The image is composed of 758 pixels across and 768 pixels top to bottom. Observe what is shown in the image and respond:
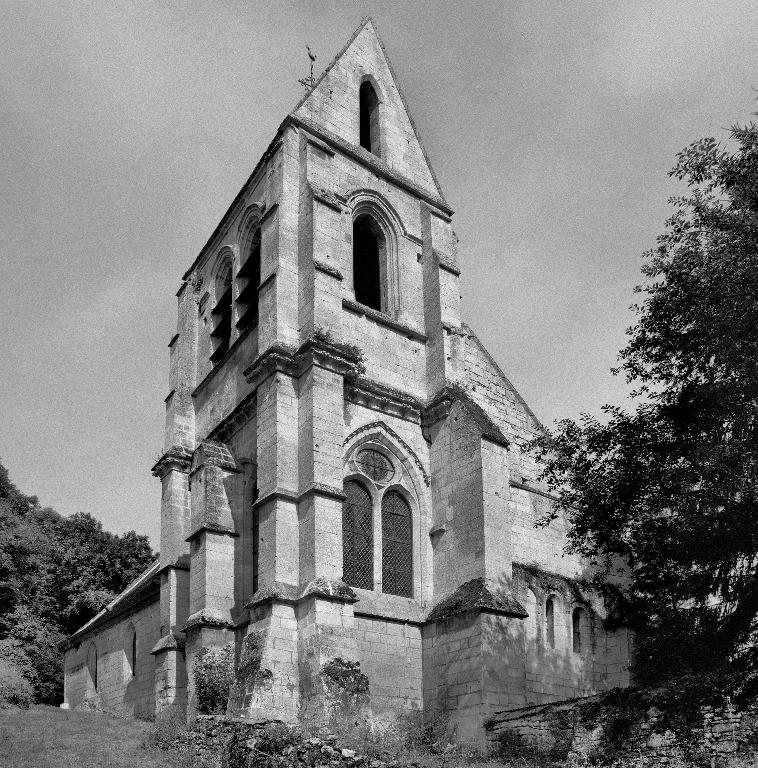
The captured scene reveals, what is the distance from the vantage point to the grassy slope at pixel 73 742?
14.5 m

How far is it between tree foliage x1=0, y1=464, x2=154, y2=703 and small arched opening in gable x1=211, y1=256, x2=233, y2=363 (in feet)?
43.5

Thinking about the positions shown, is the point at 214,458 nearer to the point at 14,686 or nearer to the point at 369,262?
the point at 369,262

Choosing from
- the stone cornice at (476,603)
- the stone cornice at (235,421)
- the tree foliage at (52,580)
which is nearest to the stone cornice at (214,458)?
the stone cornice at (235,421)

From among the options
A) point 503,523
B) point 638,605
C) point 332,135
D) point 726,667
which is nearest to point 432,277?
point 332,135

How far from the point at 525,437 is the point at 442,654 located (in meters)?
6.48

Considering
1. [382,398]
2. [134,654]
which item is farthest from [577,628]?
[134,654]

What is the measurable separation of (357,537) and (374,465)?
67.4 inches

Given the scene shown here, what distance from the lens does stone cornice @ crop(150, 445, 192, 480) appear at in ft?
78.2

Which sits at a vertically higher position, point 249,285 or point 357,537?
point 249,285

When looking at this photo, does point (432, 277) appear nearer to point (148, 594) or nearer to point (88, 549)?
point (148, 594)

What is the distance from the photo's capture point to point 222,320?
82.8ft

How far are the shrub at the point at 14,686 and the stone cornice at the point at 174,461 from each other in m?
7.86

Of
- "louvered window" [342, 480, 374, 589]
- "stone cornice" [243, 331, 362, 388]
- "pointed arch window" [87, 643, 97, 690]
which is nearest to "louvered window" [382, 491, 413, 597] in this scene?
"louvered window" [342, 480, 374, 589]

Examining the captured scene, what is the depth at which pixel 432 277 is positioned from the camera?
75.7 feet
